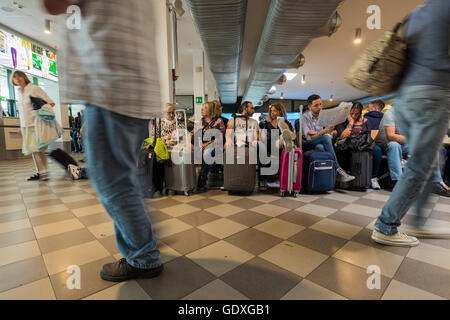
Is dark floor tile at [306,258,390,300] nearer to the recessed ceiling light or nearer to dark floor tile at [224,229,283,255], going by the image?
dark floor tile at [224,229,283,255]

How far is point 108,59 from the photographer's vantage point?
78 cm

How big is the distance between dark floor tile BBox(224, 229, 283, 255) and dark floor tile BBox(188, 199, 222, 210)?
664 millimetres

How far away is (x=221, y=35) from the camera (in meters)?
4.18

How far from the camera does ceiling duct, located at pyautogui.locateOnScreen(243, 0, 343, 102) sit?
3.18m

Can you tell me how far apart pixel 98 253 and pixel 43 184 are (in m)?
2.62

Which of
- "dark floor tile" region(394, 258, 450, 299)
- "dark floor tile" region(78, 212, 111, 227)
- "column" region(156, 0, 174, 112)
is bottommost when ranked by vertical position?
"dark floor tile" region(394, 258, 450, 299)

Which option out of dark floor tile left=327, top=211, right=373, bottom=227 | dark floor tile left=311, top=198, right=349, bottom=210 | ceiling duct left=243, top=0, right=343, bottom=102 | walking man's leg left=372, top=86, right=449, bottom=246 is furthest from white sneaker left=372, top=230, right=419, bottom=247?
ceiling duct left=243, top=0, right=343, bottom=102

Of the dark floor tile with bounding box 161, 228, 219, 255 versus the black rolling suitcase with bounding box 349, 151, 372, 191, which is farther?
the black rolling suitcase with bounding box 349, 151, 372, 191

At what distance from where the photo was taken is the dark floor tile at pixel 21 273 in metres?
1.03

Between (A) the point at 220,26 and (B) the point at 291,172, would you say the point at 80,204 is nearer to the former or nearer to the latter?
(B) the point at 291,172

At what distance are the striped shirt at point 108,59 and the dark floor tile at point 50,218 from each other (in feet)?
4.74

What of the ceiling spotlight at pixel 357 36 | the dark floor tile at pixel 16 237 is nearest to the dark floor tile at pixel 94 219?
the dark floor tile at pixel 16 237

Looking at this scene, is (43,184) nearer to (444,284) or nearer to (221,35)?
(221,35)
